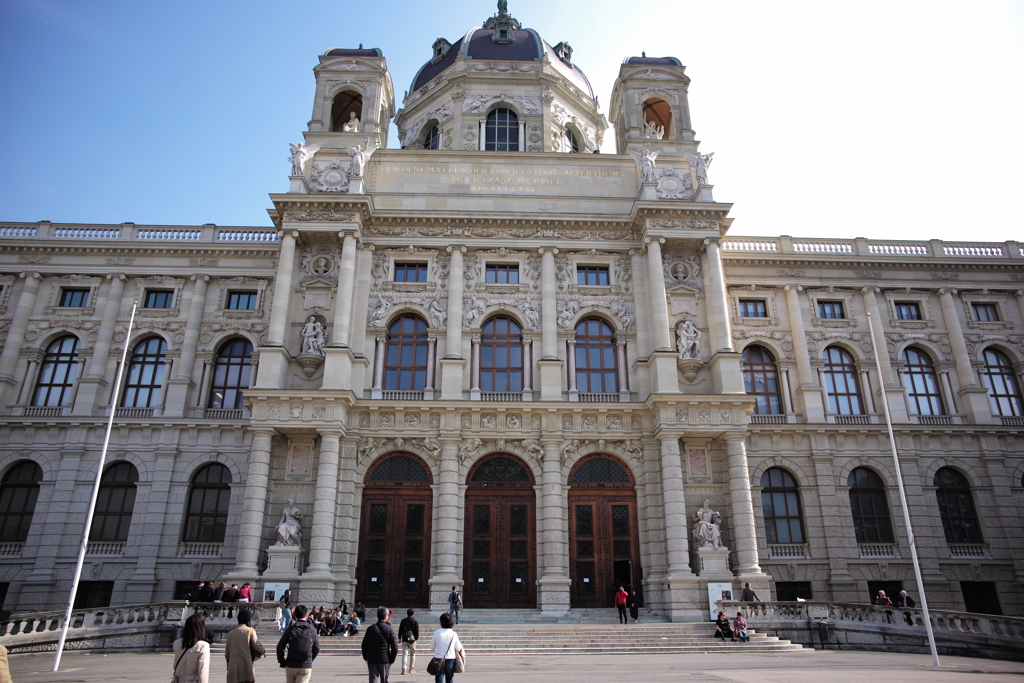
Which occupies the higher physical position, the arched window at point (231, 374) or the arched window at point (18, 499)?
the arched window at point (231, 374)

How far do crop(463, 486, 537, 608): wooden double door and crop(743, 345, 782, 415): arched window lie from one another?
41.0 feet

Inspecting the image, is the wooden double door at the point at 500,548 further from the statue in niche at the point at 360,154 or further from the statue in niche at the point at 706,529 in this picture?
the statue in niche at the point at 360,154

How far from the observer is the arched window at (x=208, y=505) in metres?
29.9

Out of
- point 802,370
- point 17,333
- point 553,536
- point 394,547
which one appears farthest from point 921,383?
point 17,333

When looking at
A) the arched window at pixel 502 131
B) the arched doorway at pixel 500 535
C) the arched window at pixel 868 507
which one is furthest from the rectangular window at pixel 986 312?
the arched window at pixel 502 131

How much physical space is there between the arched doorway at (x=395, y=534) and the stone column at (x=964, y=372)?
25.9 m

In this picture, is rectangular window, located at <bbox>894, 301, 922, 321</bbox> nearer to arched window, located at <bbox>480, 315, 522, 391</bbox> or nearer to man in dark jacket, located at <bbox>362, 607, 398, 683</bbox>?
arched window, located at <bbox>480, 315, 522, 391</bbox>

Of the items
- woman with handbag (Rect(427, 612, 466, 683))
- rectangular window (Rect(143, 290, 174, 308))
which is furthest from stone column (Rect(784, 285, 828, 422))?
rectangular window (Rect(143, 290, 174, 308))

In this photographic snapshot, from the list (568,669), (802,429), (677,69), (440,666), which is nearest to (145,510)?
(568,669)

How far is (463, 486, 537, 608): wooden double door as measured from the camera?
2691 centimetres

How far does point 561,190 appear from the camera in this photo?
33.5m

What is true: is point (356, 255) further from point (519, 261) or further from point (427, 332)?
point (519, 261)

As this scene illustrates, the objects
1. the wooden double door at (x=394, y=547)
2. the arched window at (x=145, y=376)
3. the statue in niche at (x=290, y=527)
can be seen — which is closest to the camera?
the statue in niche at (x=290, y=527)

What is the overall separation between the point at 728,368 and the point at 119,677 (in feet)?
76.4
